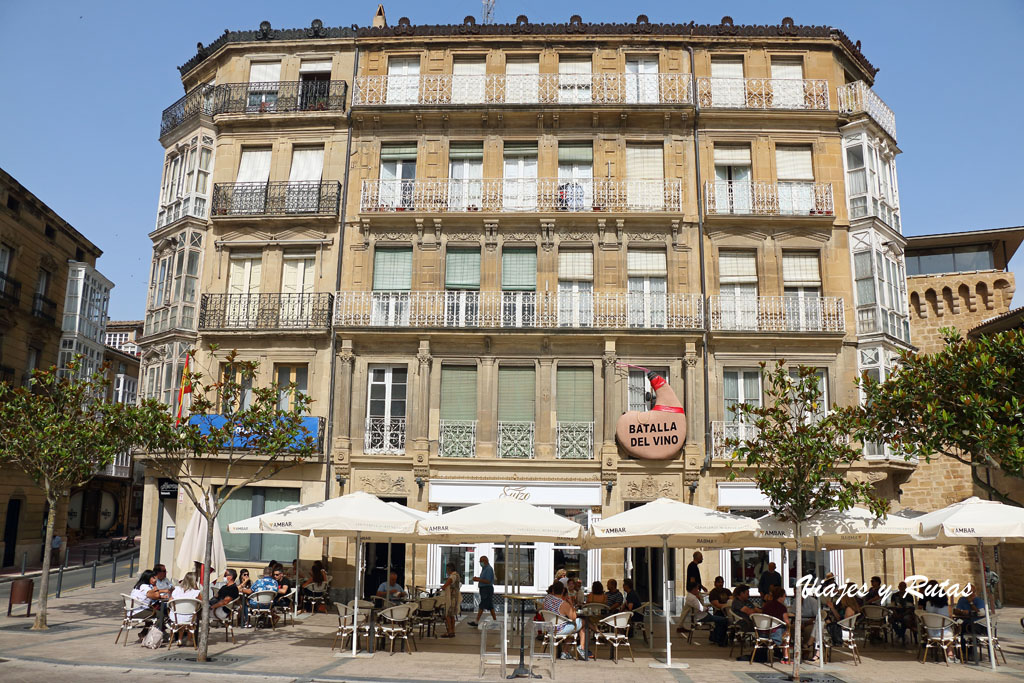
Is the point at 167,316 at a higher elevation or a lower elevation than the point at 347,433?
higher

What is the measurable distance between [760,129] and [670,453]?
10387 millimetres

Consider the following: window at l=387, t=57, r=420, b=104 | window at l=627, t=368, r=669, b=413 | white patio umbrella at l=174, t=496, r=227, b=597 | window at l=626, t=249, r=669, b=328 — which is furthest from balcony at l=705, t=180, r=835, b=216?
white patio umbrella at l=174, t=496, r=227, b=597

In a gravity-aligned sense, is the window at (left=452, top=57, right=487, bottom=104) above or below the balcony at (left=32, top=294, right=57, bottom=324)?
above

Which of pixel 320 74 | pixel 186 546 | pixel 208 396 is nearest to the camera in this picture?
pixel 186 546

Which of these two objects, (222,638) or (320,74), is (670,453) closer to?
(222,638)

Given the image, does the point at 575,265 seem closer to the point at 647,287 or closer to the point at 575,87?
the point at 647,287

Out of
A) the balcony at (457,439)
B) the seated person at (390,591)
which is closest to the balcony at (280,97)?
the balcony at (457,439)

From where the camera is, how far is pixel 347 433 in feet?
77.6

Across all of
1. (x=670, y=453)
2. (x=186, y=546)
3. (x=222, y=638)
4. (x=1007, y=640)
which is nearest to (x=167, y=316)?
(x=186, y=546)

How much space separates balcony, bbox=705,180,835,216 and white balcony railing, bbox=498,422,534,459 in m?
8.46

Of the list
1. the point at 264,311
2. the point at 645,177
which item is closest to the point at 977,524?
the point at 645,177

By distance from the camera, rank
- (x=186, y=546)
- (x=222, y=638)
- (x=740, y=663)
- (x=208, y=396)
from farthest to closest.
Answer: (x=208, y=396)
(x=186, y=546)
(x=222, y=638)
(x=740, y=663)

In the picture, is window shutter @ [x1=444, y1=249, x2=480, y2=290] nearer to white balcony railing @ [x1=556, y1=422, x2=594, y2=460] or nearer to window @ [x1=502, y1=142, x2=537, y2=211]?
window @ [x1=502, y1=142, x2=537, y2=211]

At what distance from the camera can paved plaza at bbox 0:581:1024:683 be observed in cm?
1249
